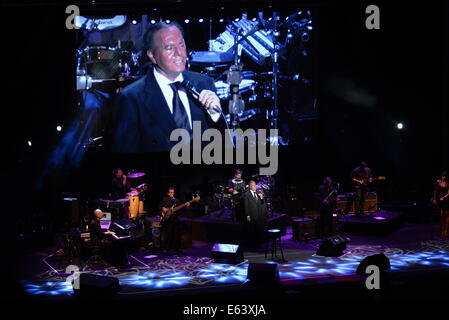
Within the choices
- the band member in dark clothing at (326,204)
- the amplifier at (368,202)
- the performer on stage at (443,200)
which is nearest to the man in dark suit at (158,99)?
the band member in dark clothing at (326,204)

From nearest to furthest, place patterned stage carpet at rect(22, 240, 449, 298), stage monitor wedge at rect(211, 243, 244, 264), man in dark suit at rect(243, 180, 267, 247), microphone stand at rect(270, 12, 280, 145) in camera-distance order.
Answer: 1. patterned stage carpet at rect(22, 240, 449, 298)
2. stage monitor wedge at rect(211, 243, 244, 264)
3. man in dark suit at rect(243, 180, 267, 247)
4. microphone stand at rect(270, 12, 280, 145)

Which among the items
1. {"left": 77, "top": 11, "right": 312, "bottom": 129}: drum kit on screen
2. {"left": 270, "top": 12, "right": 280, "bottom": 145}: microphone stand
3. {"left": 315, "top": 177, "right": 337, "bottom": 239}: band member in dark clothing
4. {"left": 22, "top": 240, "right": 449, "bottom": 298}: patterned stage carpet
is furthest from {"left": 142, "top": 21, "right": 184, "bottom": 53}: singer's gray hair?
{"left": 315, "top": 177, "right": 337, "bottom": 239}: band member in dark clothing

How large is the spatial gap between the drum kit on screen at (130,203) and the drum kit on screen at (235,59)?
2797mm

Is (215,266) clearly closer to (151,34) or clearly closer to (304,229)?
(304,229)

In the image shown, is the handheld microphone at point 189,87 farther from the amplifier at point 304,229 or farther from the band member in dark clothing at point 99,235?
the band member in dark clothing at point 99,235

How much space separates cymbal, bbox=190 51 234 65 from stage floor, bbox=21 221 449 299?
487 centimetres

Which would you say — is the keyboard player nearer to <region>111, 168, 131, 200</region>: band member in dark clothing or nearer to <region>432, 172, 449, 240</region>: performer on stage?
<region>111, 168, 131, 200</region>: band member in dark clothing

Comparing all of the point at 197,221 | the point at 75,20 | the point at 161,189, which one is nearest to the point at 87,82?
the point at 75,20

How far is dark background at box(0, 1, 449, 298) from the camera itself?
13.2m

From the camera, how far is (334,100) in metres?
15.3

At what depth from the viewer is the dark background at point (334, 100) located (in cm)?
1318

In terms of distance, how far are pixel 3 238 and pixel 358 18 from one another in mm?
11572
